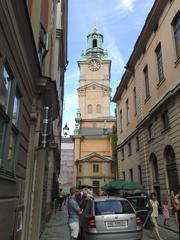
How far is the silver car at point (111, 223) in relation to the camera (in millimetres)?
8797

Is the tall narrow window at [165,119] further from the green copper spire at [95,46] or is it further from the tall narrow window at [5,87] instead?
the green copper spire at [95,46]

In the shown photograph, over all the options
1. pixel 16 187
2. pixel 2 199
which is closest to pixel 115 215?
pixel 16 187

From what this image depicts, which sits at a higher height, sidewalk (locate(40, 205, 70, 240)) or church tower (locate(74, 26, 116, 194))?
church tower (locate(74, 26, 116, 194))

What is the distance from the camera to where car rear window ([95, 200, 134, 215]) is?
930 centimetres

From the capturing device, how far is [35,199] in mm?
10297

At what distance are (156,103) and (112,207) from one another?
1369 centimetres

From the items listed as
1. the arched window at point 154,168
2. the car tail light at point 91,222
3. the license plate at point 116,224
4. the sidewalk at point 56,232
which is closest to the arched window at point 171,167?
the arched window at point 154,168

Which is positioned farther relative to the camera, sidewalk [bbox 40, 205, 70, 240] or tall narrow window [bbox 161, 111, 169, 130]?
tall narrow window [bbox 161, 111, 169, 130]

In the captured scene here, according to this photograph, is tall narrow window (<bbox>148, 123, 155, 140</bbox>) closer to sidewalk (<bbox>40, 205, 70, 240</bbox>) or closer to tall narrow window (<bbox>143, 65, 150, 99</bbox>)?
tall narrow window (<bbox>143, 65, 150, 99</bbox>)

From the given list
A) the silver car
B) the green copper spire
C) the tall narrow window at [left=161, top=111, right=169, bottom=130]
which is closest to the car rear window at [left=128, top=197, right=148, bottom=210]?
the silver car

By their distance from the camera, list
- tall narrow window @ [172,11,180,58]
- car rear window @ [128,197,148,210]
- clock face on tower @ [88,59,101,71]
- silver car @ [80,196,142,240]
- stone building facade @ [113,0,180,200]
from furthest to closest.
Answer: clock face on tower @ [88,59,101,71] < tall narrow window @ [172,11,180,58] < stone building facade @ [113,0,180,200] < car rear window @ [128,197,148,210] < silver car @ [80,196,142,240]

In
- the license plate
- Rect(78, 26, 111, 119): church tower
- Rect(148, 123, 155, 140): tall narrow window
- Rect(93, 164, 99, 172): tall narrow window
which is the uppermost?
Rect(78, 26, 111, 119): church tower

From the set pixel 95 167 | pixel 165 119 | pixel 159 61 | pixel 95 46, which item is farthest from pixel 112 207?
pixel 95 46

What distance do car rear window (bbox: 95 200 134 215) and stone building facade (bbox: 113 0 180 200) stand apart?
8904mm
